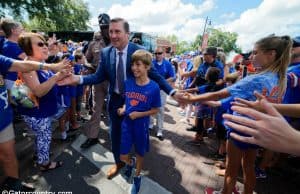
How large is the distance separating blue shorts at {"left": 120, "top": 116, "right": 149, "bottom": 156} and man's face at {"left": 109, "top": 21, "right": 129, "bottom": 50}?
3.27 feet

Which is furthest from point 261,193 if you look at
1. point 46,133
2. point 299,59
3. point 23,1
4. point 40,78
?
point 23,1

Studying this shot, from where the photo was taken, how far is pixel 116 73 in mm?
3484

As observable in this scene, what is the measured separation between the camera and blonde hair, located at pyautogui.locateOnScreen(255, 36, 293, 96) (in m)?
2.53

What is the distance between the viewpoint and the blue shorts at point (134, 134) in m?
3.27

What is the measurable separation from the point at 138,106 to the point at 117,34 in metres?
0.98

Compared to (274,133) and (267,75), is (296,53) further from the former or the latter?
(274,133)

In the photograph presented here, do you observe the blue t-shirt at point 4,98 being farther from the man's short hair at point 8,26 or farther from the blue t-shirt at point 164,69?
the blue t-shirt at point 164,69

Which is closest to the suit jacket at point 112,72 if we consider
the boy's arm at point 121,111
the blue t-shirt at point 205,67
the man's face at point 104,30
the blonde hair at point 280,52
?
the boy's arm at point 121,111

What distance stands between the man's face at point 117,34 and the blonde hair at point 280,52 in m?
1.72

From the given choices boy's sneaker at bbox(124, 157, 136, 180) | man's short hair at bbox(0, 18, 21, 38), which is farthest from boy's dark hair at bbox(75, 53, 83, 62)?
boy's sneaker at bbox(124, 157, 136, 180)

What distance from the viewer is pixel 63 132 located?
16.1ft

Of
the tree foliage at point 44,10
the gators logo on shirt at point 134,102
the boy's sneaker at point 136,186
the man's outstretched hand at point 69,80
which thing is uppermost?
the tree foliage at point 44,10

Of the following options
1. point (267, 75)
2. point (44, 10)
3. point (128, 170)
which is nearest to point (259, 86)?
point (267, 75)

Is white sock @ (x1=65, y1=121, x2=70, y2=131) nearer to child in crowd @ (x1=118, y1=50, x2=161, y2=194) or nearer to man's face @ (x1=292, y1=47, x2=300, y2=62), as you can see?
child in crowd @ (x1=118, y1=50, x2=161, y2=194)
